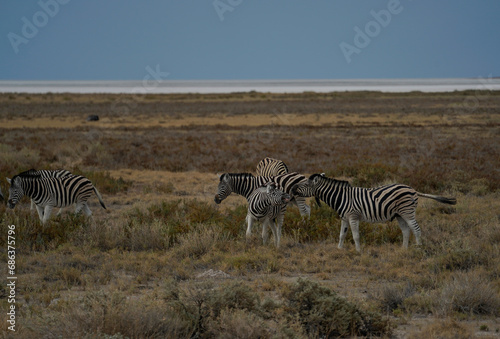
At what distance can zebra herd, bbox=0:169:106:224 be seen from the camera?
10656 mm

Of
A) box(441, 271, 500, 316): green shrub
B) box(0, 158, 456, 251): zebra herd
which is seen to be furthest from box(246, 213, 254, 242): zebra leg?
box(441, 271, 500, 316): green shrub

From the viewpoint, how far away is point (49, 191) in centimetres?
1086

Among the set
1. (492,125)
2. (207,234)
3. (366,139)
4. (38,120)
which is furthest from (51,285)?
(38,120)

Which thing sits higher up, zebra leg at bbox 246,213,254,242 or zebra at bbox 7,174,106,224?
zebra at bbox 7,174,106,224

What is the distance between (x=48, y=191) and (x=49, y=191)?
2cm

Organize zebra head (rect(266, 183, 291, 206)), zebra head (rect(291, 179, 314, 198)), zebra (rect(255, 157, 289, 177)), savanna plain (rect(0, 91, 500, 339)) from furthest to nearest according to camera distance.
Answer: zebra (rect(255, 157, 289, 177))
zebra head (rect(291, 179, 314, 198))
zebra head (rect(266, 183, 291, 206))
savanna plain (rect(0, 91, 500, 339))

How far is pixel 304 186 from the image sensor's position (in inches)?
384

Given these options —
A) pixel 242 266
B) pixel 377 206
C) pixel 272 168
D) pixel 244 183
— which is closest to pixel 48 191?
pixel 244 183

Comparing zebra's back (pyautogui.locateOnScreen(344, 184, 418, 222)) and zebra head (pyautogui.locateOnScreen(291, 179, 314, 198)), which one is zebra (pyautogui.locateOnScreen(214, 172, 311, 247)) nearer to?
zebra head (pyautogui.locateOnScreen(291, 179, 314, 198))

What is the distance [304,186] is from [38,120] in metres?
44.5

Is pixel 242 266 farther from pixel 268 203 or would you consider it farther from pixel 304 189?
pixel 304 189

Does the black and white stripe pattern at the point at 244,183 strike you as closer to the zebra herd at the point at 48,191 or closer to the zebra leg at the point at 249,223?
the zebra leg at the point at 249,223

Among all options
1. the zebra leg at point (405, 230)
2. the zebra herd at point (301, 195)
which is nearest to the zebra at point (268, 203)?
the zebra herd at point (301, 195)

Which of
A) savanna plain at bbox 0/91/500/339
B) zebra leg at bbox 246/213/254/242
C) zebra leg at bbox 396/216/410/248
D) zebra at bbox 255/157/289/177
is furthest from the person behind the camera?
zebra at bbox 255/157/289/177
